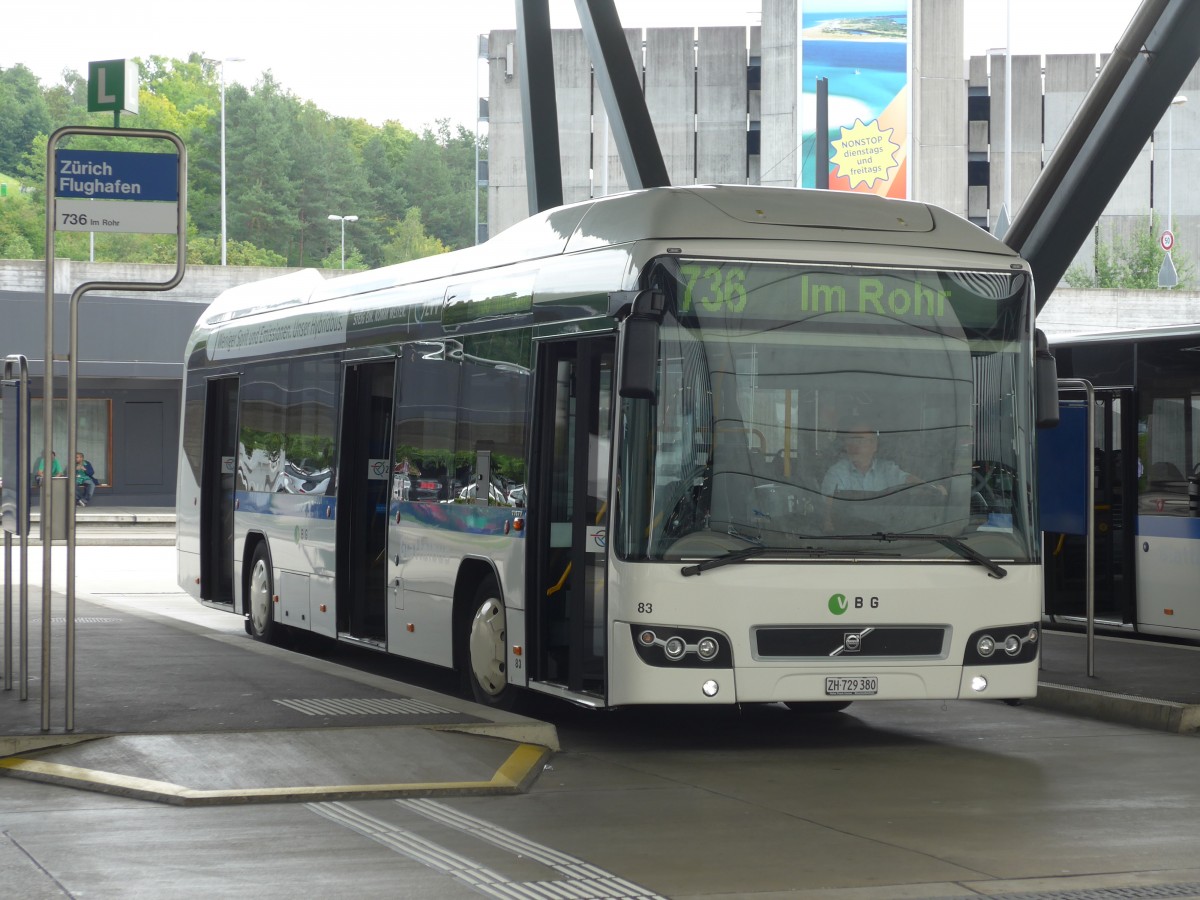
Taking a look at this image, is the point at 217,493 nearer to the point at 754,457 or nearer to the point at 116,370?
the point at 754,457

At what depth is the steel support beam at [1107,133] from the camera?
54.8ft

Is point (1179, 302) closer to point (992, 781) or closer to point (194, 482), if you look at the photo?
point (194, 482)

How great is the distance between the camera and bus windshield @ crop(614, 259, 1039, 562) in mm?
10188

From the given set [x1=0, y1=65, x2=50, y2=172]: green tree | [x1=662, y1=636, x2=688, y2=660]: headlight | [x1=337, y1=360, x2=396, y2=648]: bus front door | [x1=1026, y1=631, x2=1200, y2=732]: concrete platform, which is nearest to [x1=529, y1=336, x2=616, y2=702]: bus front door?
[x1=662, y1=636, x2=688, y2=660]: headlight

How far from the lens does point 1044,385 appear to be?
1100cm

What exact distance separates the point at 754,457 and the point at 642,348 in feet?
3.01

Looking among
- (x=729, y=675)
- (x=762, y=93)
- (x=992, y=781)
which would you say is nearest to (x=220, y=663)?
(x=729, y=675)

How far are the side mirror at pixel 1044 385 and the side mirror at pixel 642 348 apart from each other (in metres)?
2.36

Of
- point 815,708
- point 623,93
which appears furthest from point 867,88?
point 815,708

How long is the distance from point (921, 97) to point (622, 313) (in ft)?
239

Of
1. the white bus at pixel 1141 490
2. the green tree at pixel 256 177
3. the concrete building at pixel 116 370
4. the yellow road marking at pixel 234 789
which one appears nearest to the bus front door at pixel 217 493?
the white bus at pixel 1141 490

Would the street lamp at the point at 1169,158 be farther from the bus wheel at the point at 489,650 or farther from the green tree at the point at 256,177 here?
the bus wheel at the point at 489,650

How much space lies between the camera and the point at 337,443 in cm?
1477

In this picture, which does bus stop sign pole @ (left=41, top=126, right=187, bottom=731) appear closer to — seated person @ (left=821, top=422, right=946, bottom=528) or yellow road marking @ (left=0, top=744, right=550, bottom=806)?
yellow road marking @ (left=0, top=744, right=550, bottom=806)
